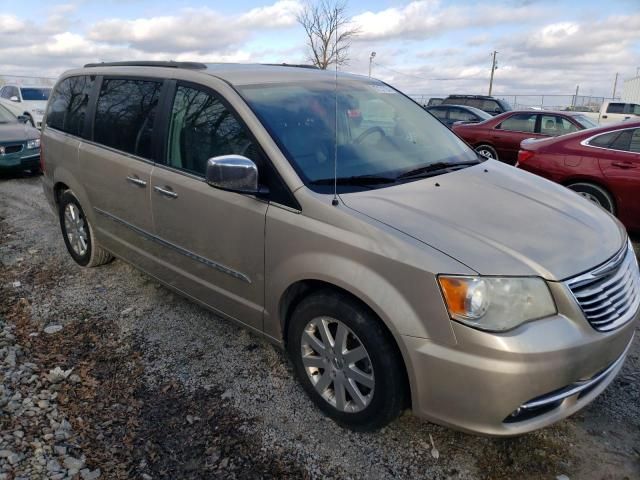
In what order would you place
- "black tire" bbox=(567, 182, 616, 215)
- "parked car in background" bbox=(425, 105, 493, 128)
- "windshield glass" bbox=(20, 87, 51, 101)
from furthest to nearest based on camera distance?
"windshield glass" bbox=(20, 87, 51, 101) < "parked car in background" bbox=(425, 105, 493, 128) < "black tire" bbox=(567, 182, 616, 215)

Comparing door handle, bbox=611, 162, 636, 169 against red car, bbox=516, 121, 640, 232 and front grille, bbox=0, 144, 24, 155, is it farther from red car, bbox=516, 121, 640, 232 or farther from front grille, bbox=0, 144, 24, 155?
front grille, bbox=0, 144, 24, 155

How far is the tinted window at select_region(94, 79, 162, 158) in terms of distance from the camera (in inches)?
138

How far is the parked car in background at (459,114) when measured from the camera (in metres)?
12.6

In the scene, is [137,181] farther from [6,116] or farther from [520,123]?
[520,123]

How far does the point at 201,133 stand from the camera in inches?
123

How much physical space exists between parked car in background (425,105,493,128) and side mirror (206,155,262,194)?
10767 millimetres

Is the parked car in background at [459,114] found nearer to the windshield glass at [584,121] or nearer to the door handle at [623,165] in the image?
the windshield glass at [584,121]

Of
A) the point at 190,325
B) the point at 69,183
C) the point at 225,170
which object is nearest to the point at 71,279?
the point at 69,183

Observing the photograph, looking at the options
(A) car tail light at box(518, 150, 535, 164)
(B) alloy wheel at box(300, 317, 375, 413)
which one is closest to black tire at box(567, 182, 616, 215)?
(A) car tail light at box(518, 150, 535, 164)

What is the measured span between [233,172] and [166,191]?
0.93m

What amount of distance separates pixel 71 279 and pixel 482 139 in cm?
841

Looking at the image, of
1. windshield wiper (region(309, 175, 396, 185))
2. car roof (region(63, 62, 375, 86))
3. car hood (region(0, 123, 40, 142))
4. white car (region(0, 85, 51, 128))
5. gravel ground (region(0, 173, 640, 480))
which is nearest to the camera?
gravel ground (region(0, 173, 640, 480))

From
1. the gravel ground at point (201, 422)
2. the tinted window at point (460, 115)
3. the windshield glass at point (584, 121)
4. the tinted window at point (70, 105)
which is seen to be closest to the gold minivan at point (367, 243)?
the gravel ground at point (201, 422)

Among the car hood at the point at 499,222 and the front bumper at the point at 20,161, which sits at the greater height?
the car hood at the point at 499,222
